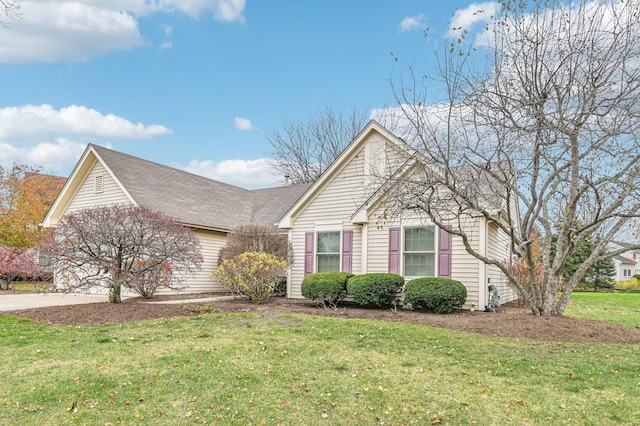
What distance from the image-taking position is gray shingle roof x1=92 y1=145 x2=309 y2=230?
15641 mm

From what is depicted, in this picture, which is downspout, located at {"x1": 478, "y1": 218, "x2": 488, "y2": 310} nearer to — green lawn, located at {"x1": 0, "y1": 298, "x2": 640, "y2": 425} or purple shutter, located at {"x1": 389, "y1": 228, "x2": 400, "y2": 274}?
purple shutter, located at {"x1": 389, "y1": 228, "x2": 400, "y2": 274}

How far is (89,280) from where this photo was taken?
10219 mm

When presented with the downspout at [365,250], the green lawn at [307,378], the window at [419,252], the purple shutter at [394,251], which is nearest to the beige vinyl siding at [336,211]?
the downspout at [365,250]

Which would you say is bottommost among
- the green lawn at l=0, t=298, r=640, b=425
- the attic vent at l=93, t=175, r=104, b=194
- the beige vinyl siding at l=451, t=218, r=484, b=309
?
the green lawn at l=0, t=298, r=640, b=425

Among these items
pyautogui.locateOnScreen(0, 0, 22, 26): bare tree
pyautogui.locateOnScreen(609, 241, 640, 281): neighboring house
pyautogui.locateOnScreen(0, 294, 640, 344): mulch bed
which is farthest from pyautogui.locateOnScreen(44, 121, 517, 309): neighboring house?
pyautogui.locateOnScreen(609, 241, 640, 281): neighboring house

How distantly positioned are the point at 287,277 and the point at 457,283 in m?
6.17

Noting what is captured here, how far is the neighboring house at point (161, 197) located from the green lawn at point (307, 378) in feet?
27.9

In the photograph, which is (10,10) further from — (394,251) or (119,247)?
(394,251)

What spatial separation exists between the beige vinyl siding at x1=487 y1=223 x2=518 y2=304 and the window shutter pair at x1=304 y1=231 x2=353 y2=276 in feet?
13.4

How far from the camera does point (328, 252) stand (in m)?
13.8

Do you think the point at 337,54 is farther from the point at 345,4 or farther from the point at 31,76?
the point at 31,76

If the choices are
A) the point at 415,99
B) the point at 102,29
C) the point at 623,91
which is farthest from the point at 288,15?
the point at 623,91

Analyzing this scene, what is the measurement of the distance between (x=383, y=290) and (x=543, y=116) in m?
5.77

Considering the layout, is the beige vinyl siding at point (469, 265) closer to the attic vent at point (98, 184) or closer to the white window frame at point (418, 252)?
the white window frame at point (418, 252)
